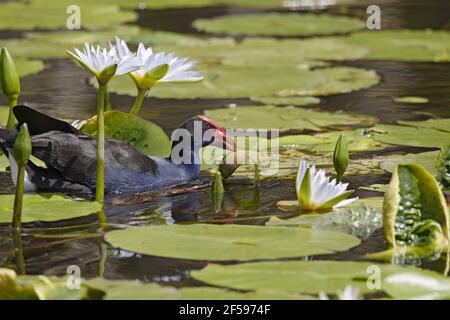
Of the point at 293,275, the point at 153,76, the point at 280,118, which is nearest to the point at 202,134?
the point at 153,76

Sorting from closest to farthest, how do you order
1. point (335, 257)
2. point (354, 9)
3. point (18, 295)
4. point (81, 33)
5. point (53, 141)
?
point (18, 295) < point (335, 257) < point (53, 141) < point (81, 33) < point (354, 9)

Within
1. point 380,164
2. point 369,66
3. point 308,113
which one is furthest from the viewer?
point 369,66

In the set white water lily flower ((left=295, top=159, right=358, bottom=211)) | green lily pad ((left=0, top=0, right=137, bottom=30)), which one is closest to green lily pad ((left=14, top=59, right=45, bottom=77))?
green lily pad ((left=0, top=0, right=137, bottom=30))

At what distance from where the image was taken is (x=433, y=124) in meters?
4.66

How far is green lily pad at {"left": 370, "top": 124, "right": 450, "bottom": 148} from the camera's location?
171 inches

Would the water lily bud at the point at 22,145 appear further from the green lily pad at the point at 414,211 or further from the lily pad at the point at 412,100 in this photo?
the lily pad at the point at 412,100

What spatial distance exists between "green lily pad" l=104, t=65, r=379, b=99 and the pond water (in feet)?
0.19

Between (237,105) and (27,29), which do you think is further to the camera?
(27,29)

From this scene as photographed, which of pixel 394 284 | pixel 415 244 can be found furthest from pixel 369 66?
pixel 394 284

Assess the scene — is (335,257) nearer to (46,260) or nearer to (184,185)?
(46,260)

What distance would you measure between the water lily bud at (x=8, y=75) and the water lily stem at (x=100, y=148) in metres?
0.45

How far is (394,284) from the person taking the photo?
8.73ft

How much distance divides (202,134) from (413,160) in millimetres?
816

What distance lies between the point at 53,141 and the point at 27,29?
4252 millimetres
